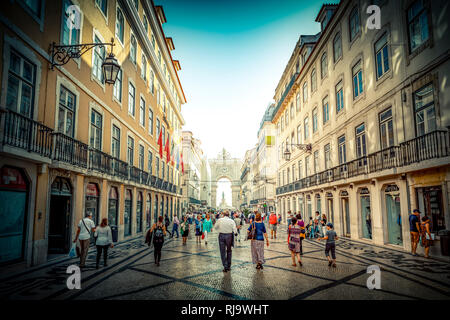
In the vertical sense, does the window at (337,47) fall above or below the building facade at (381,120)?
above

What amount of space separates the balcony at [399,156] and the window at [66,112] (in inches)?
540

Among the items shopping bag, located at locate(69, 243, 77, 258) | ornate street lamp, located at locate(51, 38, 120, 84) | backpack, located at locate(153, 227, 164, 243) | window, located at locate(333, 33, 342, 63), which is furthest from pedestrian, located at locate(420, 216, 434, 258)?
window, located at locate(333, 33, 342, 63)

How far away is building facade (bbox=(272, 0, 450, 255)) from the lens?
10883mm

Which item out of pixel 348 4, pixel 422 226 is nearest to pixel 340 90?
pixel 348 4

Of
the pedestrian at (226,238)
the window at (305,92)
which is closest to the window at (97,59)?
the pedestrian at (226,238)

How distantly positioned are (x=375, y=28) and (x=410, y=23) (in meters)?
2.59

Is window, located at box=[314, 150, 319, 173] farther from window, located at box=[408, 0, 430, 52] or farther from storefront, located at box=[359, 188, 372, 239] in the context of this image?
window, located at box=[408, 0, 430, 52]

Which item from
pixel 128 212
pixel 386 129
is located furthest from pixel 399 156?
pixel 128 212

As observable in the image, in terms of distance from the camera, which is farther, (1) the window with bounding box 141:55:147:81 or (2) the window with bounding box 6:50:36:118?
(1) the window with bounding box 141:55:147:81

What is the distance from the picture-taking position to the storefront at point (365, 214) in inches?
639

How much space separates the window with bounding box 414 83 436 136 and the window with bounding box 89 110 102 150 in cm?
1447

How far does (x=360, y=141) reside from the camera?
17.0 m

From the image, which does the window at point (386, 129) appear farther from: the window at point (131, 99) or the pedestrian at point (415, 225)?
the window at point (131, 99)
